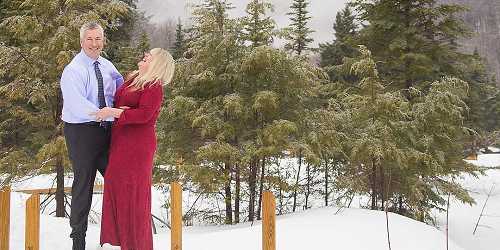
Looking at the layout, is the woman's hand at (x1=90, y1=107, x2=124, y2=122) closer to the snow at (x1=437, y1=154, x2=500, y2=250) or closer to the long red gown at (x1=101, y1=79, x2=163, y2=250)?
the long red gown at (x1=101, y1=79, x2=163, y2=250)

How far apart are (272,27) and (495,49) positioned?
87944 millimetres

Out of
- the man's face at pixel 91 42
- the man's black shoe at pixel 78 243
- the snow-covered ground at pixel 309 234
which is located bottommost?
the snow-covered ground at pixel 309 234

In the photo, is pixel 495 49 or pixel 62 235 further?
pixel 495 49

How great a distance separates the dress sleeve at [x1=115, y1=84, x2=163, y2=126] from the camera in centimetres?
343

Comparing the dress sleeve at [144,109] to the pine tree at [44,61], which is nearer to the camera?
the dress sleeve at [144,109]

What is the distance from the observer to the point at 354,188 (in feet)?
31.4

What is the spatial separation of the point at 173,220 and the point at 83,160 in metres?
1.11

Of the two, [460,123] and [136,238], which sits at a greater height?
[460,123]

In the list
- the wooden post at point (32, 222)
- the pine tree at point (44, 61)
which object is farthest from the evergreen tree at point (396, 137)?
the wooden post at point (32, 222)

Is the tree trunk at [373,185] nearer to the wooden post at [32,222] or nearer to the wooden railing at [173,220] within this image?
the wooden railing at [173,220]

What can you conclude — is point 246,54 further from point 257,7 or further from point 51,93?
point 51,93

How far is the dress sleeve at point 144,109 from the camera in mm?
3428

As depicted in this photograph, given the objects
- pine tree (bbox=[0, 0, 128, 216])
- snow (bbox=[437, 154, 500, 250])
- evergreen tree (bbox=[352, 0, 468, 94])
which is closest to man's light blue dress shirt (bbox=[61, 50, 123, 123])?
pine tree (bbox=[0, 0, 128, 216])

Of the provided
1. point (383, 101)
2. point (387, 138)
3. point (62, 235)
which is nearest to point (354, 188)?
point (387, 138)
